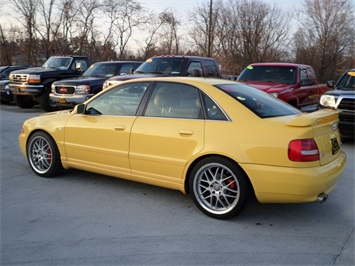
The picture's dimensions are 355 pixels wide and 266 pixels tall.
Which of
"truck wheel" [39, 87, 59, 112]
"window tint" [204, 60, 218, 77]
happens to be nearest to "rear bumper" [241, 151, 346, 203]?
"window tint" [204, 60, 218, 77]

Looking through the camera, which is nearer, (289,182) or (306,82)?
(289,182)

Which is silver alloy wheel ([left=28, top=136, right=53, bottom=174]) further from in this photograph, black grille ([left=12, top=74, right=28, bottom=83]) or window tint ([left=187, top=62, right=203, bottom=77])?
black grille ([left=12, top=74, right=28, bottom=83])

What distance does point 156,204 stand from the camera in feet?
14.4

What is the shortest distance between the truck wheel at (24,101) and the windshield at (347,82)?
1096 cm

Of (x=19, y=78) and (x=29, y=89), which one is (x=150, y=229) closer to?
(x=29, y=89)

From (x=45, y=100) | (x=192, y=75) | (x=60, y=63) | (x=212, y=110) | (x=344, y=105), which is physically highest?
(x=60, y=63)

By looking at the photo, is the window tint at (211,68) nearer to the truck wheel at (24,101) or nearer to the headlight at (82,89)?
the headlight at (82,89)

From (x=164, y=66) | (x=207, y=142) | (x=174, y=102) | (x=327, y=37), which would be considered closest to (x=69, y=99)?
(x=164, y=66)

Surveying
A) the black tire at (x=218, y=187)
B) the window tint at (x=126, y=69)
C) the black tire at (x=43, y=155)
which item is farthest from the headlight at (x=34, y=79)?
the black tire at (x=218, y=187)

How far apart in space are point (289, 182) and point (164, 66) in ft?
23.9

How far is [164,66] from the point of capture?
10367mm

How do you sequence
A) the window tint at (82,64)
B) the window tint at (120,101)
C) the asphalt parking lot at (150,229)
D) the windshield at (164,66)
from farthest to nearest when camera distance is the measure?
1. the window tint at (82,64)
2. the windshield at (164,66)
3. the window tint at (120,101)
4. the asphalt parking lot at (150,229)

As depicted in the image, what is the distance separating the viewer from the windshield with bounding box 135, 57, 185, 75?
10.2 metres

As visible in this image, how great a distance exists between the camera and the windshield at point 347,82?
9059mm
